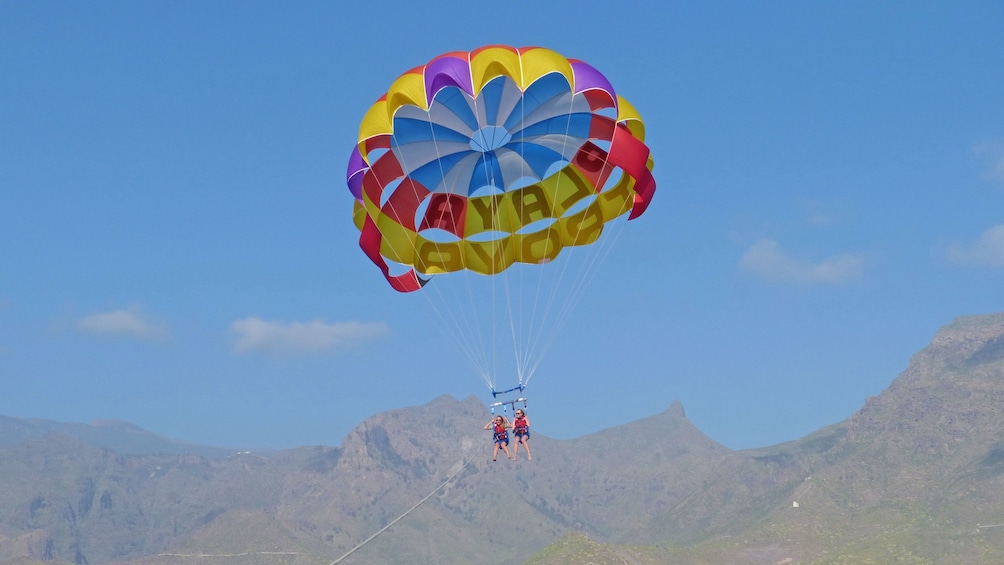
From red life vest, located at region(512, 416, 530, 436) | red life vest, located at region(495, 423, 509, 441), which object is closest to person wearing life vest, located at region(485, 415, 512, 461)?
red life vest, located at region(495, 423, 509, 441)

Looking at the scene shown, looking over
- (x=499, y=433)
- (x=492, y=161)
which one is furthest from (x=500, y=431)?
(x=492, y=161)

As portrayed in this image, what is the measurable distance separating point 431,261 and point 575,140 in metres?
9.17

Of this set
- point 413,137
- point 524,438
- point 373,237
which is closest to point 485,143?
point 413,137

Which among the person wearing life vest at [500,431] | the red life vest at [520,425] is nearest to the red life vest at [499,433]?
the person wearing life vest at [500,431]

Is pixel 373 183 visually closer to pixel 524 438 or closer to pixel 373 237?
pixel 373 237

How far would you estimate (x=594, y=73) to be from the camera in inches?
1892

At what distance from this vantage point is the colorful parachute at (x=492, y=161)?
46781 millimetres

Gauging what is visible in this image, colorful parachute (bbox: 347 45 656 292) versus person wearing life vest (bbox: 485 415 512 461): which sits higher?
colorful parachute (bbox: 347 45 656 292)

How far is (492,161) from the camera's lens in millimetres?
53000

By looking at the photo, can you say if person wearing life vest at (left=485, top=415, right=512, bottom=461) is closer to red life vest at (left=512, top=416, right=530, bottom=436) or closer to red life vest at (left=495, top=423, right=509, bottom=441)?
red life vest at (left=495, top=423, right=509, bottom=441)

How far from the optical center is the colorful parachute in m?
46.8

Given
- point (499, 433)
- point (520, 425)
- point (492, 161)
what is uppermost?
point (492, 161)

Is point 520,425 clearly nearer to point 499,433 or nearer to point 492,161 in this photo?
point 499,433

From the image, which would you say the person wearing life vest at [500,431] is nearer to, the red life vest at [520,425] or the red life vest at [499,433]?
the red life vest at [499,433]
